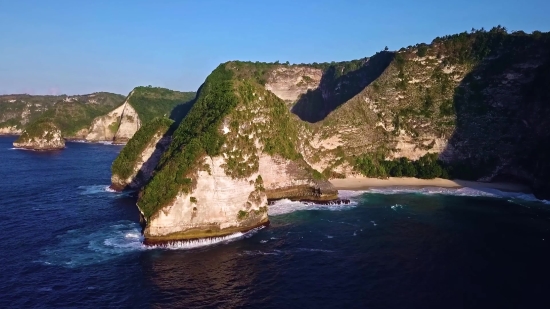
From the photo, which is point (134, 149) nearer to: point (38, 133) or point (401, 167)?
point (401, 167)

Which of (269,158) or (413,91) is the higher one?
(413,91)

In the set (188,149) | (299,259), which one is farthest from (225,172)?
(299,259)

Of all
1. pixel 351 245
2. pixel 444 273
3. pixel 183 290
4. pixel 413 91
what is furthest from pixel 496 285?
pixel 413 91

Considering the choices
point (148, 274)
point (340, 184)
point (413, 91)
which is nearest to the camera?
point (148, 274)

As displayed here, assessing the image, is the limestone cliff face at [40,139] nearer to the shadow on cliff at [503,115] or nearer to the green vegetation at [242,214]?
the green vegetation at [242,214]

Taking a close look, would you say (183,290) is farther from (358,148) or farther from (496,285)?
(358,148)
